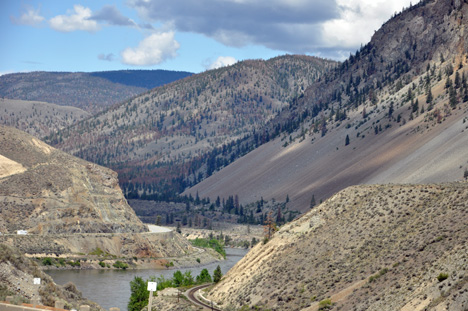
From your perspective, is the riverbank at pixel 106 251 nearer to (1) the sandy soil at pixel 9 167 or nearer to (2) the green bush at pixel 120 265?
(2) the green bush at pixel 120 265

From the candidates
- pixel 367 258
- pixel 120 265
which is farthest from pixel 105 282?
pixel 367 258

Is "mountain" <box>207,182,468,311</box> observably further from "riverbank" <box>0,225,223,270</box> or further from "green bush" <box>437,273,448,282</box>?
"riverbank" <box>0,225,223,270</box>

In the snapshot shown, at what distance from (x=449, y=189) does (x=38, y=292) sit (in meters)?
38.6

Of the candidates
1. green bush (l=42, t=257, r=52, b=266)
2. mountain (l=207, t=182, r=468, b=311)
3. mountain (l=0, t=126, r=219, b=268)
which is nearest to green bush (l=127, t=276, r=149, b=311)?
mountain (l=207, t=182, r=468, b=311)

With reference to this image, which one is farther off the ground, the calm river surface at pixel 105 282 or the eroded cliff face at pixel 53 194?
the eroded cliff face at pixel 53 194

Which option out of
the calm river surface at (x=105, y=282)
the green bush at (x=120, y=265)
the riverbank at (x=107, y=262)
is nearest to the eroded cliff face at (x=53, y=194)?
the riverbank at (x=107, y=262)

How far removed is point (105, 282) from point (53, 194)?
3492 centimetres

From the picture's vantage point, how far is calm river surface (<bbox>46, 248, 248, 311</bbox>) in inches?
4446

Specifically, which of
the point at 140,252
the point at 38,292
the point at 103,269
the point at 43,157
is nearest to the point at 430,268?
the point at 38,292

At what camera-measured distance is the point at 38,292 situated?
62.7 m

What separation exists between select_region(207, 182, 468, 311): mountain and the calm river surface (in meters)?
26.1

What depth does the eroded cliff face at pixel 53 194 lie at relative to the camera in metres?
157

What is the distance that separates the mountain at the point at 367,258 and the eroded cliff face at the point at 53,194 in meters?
74.2

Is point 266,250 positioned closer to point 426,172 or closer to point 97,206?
point 97,206
